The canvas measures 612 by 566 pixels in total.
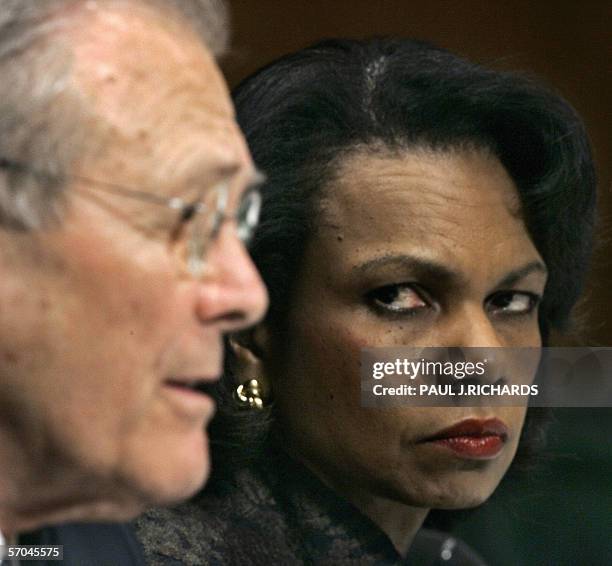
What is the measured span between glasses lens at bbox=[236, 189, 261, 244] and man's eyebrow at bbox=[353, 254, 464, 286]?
422 mm

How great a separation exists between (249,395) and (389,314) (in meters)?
0.21

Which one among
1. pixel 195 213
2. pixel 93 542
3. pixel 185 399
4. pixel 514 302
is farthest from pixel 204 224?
pixel 514 302

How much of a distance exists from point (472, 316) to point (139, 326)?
64 centimetres

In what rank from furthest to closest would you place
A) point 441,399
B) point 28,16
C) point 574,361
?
1. point 574,361
2. point 441,399
3. point 28,16

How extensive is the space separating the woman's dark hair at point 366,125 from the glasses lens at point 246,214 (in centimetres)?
44

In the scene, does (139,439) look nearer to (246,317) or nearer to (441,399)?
(246,317)

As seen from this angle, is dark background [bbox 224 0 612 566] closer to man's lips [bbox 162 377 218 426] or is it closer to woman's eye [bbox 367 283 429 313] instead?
woman's eye [bbox 367 283 429 313]

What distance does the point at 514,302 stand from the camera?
1.87m

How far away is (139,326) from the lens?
1249 millimetres

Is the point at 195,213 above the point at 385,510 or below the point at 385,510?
above

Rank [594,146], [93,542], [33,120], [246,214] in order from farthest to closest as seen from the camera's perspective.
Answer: [594,146]
[93,542]
[246,214]
[33,120]

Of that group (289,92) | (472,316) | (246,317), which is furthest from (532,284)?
(246,317)

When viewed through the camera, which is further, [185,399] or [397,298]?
[397,298]

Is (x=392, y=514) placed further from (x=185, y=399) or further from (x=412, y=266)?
(x=185, y=399)
